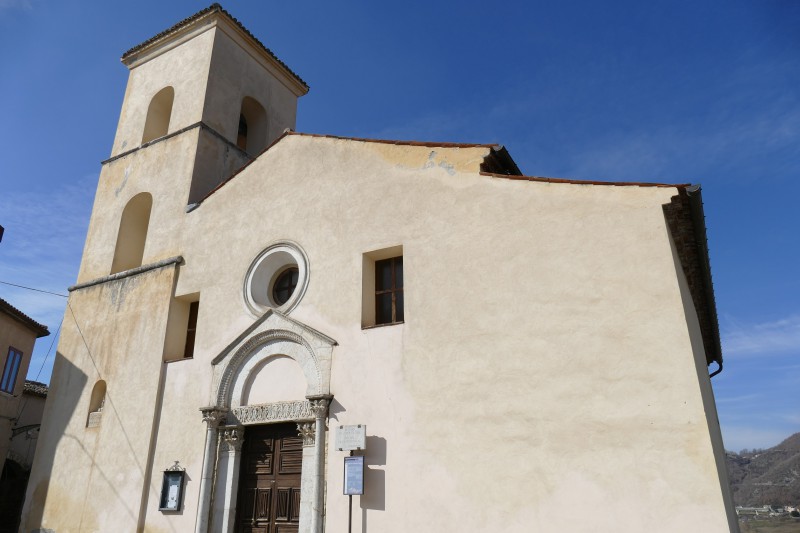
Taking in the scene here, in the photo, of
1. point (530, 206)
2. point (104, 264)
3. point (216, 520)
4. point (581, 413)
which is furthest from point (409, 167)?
point (104, 264)

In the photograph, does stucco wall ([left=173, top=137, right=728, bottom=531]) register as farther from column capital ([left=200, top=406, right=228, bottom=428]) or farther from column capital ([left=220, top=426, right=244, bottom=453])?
column capital ([left=200, top=406, right=228, bottom=428])

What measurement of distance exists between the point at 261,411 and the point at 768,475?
62246mm

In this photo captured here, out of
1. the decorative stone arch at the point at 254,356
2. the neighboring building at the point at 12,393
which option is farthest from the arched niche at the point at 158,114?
the decorative stone arch at the point at 254,356

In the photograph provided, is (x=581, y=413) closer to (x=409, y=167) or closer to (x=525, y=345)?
(x=525, y=345)

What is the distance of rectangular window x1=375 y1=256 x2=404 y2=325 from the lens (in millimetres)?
9477

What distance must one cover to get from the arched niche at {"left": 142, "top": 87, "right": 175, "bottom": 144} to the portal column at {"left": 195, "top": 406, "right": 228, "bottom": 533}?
325 inches

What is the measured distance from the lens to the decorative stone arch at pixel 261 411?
881 cm

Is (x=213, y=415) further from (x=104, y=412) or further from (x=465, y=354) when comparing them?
(x=465, y=354)

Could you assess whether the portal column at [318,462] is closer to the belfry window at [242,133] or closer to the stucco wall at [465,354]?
the stucco wall at [465,354]

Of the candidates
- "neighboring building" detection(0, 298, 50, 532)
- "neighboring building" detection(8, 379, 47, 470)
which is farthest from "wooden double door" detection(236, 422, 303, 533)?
"neighboring building" detection(0, 298, 50, 532)

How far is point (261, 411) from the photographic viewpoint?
32.1 feet

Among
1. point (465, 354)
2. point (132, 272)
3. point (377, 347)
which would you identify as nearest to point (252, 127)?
point (132, 272)

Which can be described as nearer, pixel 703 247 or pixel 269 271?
pixel 703 247

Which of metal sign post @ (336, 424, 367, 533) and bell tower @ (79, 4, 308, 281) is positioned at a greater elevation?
bell tower @ (79, 4, 308, 281)
